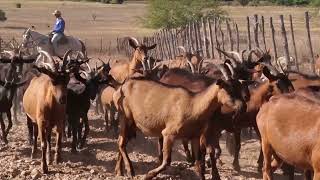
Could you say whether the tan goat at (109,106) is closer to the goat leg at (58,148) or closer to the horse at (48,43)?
the goat leg at (58,148)

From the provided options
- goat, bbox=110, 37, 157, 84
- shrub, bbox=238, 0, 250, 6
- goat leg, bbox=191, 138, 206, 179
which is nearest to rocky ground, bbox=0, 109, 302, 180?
goat leg, bbox=191, 138, 206, 179

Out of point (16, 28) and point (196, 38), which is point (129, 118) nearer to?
point (196, 38)

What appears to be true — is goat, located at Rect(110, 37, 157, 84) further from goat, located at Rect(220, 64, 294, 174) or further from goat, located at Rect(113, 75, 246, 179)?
goat, located at Rect(113, 75, 246, 179)

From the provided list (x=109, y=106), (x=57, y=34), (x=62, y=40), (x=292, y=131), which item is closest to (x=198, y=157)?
(x=292, y=131)

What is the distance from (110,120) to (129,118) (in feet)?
19.6

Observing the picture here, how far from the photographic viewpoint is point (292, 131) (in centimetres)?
890

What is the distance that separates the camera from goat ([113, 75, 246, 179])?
10.4m

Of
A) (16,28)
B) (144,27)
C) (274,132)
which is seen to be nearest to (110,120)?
(274,132)

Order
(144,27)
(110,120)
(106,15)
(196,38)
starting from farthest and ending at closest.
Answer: (106,15)
(144,27)
(196,38)
(110,120)

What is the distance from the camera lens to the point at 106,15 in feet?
296

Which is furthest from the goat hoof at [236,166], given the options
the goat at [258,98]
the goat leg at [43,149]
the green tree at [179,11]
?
the green tree at [179,11]

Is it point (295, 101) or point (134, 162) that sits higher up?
point (295, 101)

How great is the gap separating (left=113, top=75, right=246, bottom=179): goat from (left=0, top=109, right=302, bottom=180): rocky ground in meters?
0.70

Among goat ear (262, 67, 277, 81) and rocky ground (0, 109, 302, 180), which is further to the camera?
goat ear (262, 67, 277, 81)
